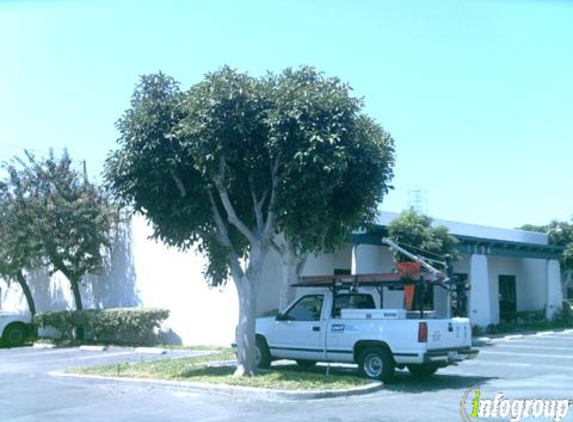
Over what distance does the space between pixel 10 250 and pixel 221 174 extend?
14.2 metres

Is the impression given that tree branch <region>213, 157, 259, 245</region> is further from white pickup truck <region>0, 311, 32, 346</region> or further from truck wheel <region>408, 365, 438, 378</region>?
white pickup truck <region>0, 311, 32, 346</region>

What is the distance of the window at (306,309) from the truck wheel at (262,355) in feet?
3.04

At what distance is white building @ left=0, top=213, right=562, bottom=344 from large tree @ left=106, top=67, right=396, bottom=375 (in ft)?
15.9

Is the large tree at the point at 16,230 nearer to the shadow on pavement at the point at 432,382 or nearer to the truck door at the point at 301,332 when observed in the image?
the truck door at the point at 301,332

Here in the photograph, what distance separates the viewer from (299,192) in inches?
537

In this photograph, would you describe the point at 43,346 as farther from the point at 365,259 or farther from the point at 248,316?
the point at 248,316

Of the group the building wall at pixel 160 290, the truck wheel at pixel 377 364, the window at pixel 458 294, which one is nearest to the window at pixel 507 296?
the building wall at pixel 160 290

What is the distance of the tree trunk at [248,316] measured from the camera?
1454 centimetres

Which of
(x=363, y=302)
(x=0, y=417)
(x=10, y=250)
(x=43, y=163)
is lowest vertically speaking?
(x=0, y=417)

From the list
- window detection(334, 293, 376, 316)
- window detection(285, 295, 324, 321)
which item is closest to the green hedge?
window detection(285, 295, 324, 321)

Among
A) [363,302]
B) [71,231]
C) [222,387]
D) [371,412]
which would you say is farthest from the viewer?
[71,231]

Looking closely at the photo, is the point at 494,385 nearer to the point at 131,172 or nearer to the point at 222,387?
the point at 222,387

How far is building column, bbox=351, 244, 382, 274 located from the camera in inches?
929

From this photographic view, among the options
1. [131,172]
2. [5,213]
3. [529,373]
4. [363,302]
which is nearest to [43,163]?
[5,213]
